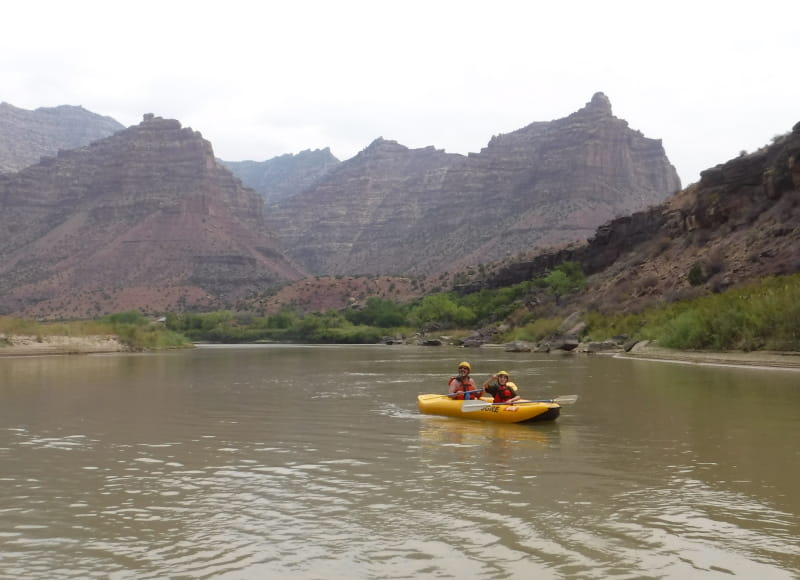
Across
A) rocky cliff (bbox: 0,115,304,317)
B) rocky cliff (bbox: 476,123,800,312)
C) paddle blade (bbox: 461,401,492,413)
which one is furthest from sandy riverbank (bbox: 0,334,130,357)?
rocky cliff (bbox: 0,115,304,317)

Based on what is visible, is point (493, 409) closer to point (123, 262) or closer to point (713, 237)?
point (713, 237)

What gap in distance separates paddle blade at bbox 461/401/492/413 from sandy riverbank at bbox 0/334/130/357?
168ft

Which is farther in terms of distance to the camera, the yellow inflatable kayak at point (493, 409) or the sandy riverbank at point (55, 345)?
the sandy riverbank at point (55, 345)

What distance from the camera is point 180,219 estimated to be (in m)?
191

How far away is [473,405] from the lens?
19.8 metres

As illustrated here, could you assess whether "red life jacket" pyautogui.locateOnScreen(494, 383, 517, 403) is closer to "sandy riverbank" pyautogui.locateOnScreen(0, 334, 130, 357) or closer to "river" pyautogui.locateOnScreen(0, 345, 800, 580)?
"river" pyautogui.locateOnScreen(0, 345, 800, 580)

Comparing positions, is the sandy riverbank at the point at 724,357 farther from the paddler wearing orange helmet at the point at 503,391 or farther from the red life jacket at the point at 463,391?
the paddler wearing orange helmet at the point at 503,391

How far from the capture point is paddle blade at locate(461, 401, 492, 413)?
773 inches

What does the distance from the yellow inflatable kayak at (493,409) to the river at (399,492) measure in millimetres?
262

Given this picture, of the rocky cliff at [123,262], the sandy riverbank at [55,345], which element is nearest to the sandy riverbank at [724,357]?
the sandy riverbank at [55,345]

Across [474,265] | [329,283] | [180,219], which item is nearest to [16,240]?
[180,219]

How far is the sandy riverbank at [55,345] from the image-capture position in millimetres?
61750

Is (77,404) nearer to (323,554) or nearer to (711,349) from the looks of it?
(323,554)

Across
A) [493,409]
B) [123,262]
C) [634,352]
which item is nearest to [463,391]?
[493,409]
